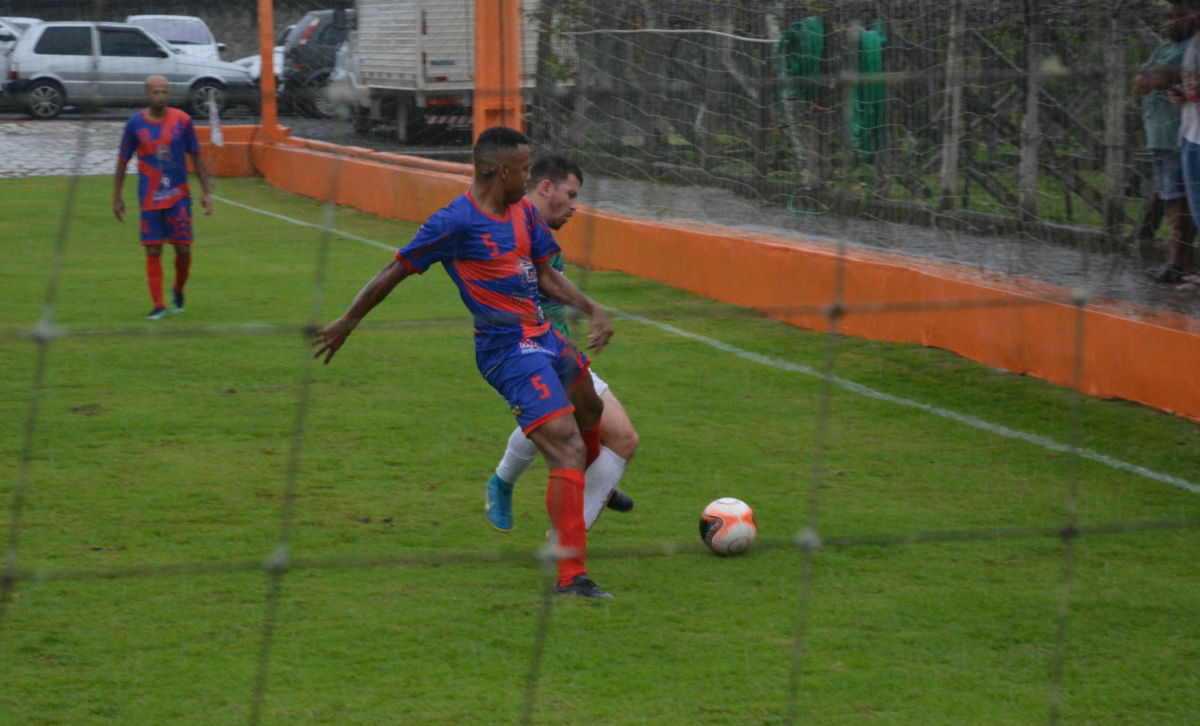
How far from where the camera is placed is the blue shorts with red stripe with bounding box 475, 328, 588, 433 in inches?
180

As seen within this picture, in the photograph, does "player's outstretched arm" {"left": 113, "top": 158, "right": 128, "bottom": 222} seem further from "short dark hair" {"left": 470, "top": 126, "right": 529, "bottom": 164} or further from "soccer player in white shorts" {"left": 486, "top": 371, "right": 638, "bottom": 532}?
"short dark hair" {"left": 470, "top": 126, "right": 529, "bottom": 164}

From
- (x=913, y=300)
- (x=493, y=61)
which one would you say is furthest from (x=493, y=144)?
(x=493, y=61)

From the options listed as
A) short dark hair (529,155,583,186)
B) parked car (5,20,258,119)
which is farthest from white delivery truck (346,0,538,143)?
short dark hair (529,155,583,186)

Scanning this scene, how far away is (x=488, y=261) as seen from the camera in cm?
465

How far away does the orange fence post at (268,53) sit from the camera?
16.4 meters

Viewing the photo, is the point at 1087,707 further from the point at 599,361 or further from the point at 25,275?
the point at 25,275

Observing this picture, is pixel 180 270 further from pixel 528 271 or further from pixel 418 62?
pixel 418 62

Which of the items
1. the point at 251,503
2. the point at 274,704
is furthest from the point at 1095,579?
the point at 251,503

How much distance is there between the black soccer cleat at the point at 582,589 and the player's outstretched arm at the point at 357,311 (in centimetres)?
109

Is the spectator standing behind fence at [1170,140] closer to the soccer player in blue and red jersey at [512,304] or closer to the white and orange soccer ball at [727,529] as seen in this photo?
the white and orange soccer ball at [727,529]

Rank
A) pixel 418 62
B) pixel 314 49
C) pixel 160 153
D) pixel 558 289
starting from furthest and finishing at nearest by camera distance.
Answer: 1. pixel 418 62
2. pixel 314 49
3. pixel 160 153
4. pixel 558 289

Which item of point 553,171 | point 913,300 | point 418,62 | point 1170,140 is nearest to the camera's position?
point 553,171

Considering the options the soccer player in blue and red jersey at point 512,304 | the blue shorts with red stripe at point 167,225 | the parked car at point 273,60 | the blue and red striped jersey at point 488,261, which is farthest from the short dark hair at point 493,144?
the parked car at point 273,60

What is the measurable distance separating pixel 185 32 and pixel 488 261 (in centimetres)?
929
